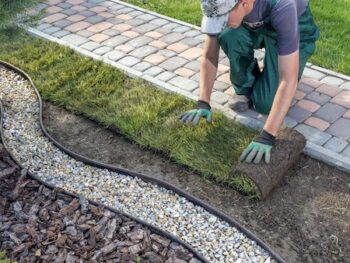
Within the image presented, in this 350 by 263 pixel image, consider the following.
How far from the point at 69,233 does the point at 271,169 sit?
1.34m

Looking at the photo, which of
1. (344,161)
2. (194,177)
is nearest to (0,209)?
(194,177)

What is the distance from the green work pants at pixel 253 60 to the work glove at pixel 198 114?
0.39 metres

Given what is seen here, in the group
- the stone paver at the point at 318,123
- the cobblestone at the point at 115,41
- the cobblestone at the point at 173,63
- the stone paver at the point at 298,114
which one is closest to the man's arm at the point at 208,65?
the stone paver at the point at 298,114

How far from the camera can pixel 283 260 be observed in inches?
117

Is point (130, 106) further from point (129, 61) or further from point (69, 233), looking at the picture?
point (69, 233)

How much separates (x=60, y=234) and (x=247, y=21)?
184cm

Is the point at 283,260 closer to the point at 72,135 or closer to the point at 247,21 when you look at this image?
the point at 247,21

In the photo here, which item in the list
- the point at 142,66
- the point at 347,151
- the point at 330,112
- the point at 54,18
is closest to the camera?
the point at 347,151

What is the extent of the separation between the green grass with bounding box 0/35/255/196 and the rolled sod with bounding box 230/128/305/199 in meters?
0.12

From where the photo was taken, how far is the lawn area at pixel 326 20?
15.7 ft

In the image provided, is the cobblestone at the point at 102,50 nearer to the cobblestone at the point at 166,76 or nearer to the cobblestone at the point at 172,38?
the cobblestone at the point at 172,38

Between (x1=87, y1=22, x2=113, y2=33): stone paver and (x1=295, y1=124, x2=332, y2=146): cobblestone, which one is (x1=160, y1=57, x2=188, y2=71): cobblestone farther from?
(x1=295, y1=124, x2=332, y2=146): cobblestone

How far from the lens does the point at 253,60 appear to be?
4086mm

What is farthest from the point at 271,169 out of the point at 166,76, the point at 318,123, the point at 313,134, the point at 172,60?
the point at 172,60
